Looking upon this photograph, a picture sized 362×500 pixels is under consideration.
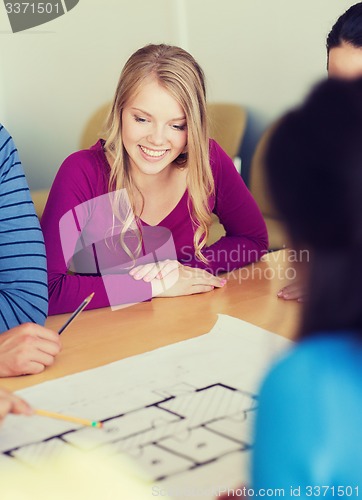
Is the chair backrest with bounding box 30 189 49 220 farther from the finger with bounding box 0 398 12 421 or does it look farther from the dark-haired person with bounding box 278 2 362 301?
the finger with bounding box 0 398 12 421

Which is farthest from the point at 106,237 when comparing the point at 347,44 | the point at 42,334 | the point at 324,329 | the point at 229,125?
the point at 229,125

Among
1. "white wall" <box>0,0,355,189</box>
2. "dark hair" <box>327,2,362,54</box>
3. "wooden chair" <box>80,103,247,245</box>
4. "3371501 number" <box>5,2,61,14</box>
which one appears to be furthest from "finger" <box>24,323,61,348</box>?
"3371501 number" <box>5,2,61,14</box>

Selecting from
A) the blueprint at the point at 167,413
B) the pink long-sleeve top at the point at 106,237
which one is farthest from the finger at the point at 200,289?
the blueprint at the point at 167,413

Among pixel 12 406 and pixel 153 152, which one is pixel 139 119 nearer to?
pixel 153 152

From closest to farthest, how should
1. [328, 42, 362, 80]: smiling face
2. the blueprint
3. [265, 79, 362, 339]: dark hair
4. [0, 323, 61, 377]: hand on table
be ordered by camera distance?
[265, 79, 362, 339]: dark hair
the blueprint
[0, 323, 61, 377]: hand on table
[328, 42, 362, 80]: smiling face

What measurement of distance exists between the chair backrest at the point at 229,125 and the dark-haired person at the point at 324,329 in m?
3.08

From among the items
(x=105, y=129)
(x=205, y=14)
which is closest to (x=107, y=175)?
(x=105, y=129)

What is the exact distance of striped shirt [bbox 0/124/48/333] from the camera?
1.53m

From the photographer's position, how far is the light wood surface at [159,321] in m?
1.30

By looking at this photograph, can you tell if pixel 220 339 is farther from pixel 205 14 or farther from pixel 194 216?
pixel 205 14

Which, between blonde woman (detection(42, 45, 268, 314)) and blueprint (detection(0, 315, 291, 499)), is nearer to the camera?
blueprint (detection(0, 315, 291, 499))

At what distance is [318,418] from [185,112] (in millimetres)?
1385

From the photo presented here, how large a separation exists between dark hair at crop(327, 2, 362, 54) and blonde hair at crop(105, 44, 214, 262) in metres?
0.41

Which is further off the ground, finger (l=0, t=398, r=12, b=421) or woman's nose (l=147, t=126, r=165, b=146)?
woman's nose (l=147, t=126, r=165, b=146)
